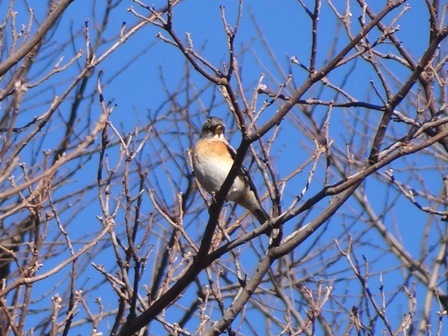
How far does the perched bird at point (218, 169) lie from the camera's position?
6.85 meters

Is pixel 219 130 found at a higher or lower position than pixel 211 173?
higher

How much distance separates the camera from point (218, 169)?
23.6 ft

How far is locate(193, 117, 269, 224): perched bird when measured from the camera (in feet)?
22.5

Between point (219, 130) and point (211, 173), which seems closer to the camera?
point (211, 173)

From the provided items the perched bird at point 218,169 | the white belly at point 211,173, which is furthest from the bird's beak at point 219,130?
the white belly at point 211,173

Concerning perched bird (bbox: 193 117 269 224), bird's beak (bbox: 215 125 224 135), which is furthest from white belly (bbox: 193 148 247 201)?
bird's beak (bbox: 215 125 224 135)

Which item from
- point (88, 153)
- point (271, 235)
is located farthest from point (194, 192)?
point (271, 235)

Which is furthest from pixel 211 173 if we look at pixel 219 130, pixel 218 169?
pixel 219 130

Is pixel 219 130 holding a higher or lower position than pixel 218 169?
higher

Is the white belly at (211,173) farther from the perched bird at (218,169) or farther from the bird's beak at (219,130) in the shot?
the bird's beak at (219,130)

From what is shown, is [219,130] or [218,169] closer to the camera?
[218,169]

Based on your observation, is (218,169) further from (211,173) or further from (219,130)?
(219,130)

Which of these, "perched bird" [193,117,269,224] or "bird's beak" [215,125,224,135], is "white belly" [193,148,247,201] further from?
"bird's beak" [215,125,224,135]

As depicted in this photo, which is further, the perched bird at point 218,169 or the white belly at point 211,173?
the white belly at point 211,173
